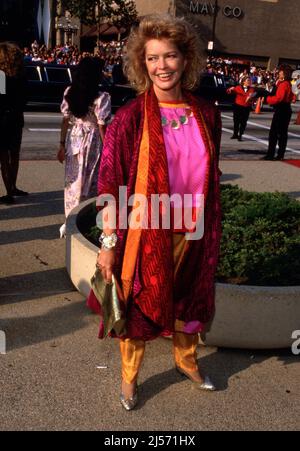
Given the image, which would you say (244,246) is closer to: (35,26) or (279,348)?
(279,348)

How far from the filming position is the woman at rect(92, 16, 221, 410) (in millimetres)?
2623

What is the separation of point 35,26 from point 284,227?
52480mm

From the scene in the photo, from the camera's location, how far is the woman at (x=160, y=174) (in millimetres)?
2623

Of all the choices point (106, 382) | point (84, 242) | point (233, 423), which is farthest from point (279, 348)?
point (84, 242)

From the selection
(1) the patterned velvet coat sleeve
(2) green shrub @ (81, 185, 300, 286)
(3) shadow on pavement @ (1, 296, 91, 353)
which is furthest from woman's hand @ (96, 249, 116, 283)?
(2) green shrub @ (81, 185, 300, 286)

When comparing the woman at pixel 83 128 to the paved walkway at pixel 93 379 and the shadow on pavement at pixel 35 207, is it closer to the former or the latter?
the shadow on pavement at pixel 35 207

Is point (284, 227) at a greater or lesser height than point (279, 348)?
greater

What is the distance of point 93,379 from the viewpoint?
3.26 m

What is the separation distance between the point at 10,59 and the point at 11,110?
24.0 inches

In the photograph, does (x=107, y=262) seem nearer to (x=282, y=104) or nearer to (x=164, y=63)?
(x=164, y=63)

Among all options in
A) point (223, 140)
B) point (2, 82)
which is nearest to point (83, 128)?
point (2, 82)

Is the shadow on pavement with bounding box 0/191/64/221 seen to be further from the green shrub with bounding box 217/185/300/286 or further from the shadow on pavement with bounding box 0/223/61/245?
the green shrub with bounding box 217/185/300/286

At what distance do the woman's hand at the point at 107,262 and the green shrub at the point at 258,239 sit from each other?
1610 millimetres

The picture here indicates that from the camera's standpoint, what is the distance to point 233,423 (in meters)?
2.95
